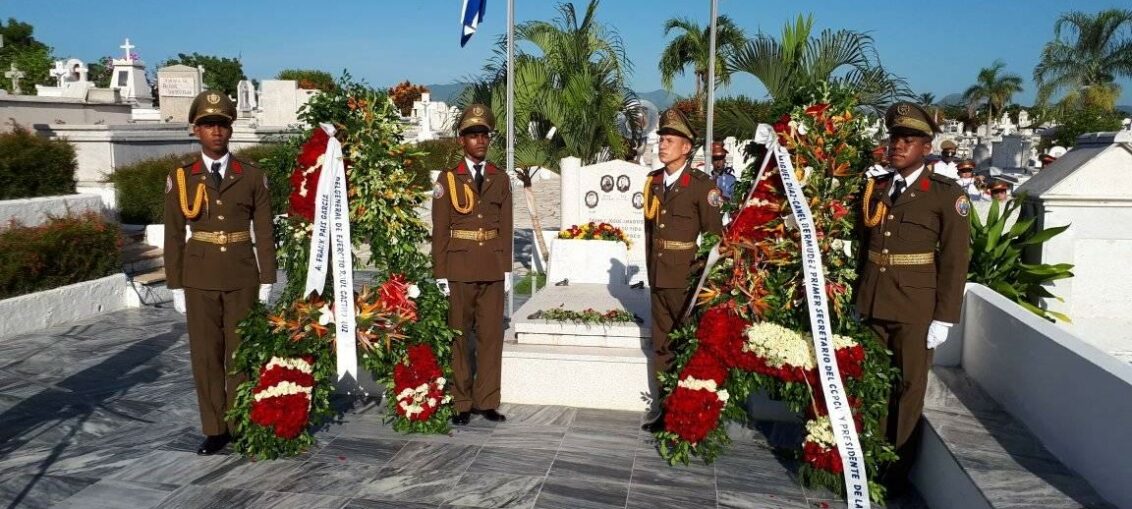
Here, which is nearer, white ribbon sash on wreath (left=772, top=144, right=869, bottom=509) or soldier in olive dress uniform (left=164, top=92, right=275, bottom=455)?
white ribbon sash on wreath (left=772, top=144, right=869, bottom=509)

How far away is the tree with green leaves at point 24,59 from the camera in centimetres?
3004

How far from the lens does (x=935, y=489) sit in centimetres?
393

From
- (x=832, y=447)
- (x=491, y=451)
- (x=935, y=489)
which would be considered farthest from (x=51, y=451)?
(x=935, y=489)

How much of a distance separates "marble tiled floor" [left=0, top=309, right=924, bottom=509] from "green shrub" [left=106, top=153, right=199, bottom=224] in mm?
6182

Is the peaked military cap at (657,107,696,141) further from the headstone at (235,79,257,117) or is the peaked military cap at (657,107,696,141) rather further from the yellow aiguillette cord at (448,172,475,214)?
the headstone at (235,79,257,117)

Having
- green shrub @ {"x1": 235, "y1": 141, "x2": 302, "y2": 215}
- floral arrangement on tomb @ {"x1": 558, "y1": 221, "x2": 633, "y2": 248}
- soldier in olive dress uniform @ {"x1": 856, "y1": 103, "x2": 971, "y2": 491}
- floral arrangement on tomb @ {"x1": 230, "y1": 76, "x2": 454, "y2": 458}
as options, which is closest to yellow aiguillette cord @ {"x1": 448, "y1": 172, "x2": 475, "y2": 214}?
floral arrangement on tomb @ {"x1": 230, "y1": 76, "x2": 454, "y2": 458}

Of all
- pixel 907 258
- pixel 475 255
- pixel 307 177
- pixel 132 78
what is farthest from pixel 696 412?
pixel 132 78

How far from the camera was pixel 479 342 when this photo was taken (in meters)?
5.33

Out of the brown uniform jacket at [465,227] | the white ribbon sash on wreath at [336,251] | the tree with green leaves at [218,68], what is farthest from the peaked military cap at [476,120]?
the tree with green leaves at [218,68]

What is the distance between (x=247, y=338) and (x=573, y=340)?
2193 mm

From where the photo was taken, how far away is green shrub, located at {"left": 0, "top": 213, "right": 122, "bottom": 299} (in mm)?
7453

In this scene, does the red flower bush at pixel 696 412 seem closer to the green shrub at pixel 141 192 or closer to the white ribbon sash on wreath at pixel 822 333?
the white ribbon sash on wreath at pixel 822 333

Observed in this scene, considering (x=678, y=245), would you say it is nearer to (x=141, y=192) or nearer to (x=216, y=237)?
(x=216, y=237)

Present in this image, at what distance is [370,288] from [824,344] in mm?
2731
